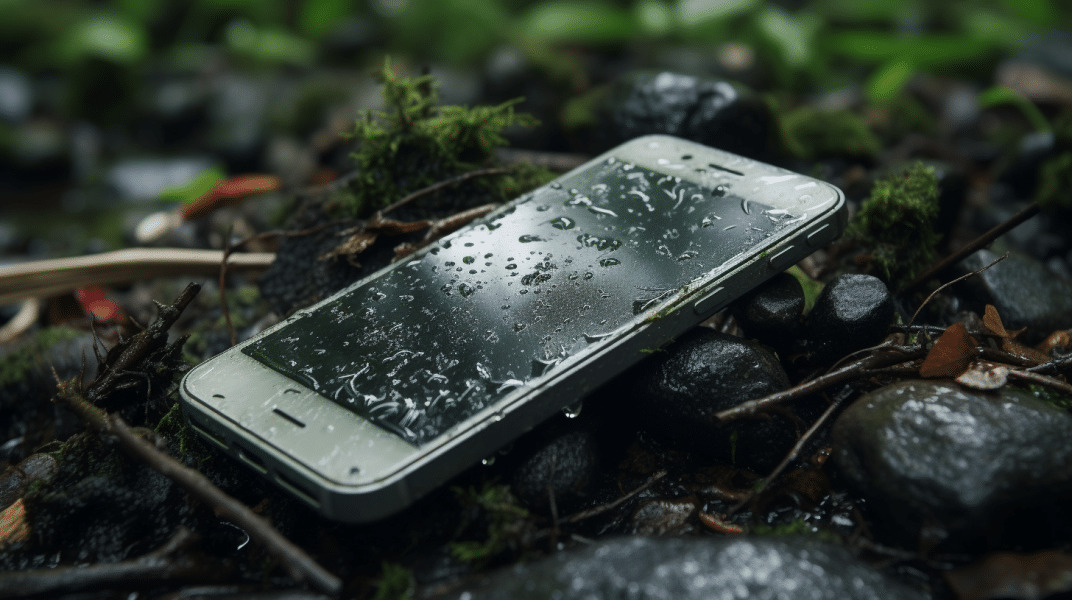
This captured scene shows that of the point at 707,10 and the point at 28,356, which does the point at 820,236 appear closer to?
the point at 28,356

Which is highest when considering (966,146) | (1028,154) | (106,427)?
(106,427)

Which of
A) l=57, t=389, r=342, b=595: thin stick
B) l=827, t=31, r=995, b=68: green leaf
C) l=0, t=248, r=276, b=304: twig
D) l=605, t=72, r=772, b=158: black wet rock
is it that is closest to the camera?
l=57, t=389, r=342, b=595: thin stick

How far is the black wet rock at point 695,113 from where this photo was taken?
12.9 ft

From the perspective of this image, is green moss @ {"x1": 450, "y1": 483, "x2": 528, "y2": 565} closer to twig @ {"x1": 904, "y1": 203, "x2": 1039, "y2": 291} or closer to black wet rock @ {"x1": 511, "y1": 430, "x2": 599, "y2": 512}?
black wet rock @ {"x1": 511, "y1": 430, "x2": 599, "y2": 512}

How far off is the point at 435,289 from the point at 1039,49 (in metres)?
6.02

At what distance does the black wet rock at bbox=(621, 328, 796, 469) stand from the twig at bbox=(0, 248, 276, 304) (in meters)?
2.09

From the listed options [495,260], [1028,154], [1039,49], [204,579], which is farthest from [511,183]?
[1039,49]

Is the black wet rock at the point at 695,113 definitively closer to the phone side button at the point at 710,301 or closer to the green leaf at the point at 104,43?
the phone side button at the point at 710,301

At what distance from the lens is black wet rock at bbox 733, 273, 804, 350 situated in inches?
106

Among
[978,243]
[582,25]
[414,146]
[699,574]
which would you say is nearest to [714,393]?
[699,574]

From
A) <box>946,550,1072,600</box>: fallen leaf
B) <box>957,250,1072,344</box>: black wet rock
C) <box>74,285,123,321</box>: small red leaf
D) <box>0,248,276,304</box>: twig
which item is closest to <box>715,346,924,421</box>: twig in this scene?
<box>946,550,1072,600</box>: fallen leaf

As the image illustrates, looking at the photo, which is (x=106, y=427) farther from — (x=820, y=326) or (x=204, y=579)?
(x=820, y=326)

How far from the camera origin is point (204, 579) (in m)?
2.23

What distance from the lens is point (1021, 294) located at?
312cm
